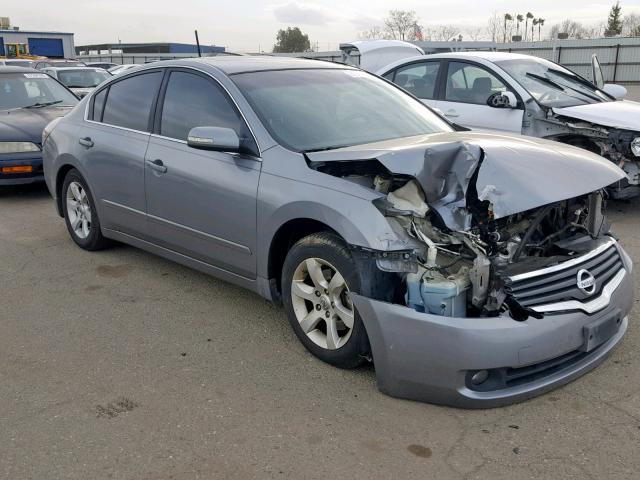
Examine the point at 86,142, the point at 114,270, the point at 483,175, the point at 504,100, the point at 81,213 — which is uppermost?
the point at 504,100

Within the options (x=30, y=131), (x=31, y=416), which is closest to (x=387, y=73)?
(x=30, y=131)

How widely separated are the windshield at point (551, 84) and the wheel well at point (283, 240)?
450 centimetres

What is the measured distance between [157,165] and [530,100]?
4522mm

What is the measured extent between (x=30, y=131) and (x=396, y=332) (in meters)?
6.75

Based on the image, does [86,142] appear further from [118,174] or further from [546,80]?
[546,80]

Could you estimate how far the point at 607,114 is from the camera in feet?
22.6

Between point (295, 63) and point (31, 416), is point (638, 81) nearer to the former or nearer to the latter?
point (295, 63)

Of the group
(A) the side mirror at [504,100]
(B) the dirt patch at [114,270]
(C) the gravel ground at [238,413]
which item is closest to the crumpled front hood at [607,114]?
(A) the side mirror at [504,100]

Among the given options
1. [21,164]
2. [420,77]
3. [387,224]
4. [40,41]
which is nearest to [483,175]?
[387,224]

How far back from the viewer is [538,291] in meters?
3.22

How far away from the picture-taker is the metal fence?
29.3 m

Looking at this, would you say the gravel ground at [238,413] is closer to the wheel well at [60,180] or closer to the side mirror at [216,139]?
the side mirror at [216,139]

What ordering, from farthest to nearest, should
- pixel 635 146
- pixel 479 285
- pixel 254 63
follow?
1. pixel 635 146
2. pixel 254 63
3. pixel 479 285

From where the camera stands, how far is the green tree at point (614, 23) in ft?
193
